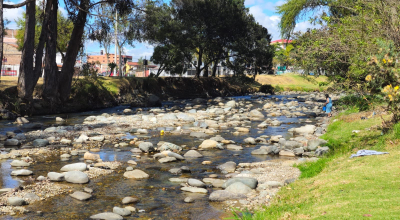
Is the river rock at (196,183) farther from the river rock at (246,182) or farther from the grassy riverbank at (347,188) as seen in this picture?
the grassy riverbank at (347,188)

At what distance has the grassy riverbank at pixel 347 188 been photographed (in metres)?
5.08

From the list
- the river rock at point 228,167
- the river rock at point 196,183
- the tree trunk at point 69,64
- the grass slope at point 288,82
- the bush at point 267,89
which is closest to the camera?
the river rock at point 196,183

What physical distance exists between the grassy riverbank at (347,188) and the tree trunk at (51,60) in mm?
18311

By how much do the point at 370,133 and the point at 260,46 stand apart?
38.0 m

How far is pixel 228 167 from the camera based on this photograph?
33.4 ft

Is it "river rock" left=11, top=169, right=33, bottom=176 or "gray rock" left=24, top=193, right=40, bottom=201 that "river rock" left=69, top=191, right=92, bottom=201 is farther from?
"river rock" left=11, top=169, right=33, bottom=176

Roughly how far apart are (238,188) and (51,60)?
1885 cm

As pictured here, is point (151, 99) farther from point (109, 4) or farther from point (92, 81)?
point (109, 4)

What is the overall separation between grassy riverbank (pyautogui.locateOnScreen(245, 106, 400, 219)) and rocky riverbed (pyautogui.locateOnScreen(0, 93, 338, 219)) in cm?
58

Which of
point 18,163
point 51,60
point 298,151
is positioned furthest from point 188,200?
point 51,60

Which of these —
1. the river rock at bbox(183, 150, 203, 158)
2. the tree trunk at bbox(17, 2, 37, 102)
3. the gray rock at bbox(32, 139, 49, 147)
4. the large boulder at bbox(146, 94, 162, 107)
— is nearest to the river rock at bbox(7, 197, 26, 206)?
the river rock at bbox(183, 150, 203, 158)

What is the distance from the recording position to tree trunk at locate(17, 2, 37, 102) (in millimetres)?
21406

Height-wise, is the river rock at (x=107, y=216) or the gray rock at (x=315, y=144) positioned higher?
the gray rock at (x=315, y=144)

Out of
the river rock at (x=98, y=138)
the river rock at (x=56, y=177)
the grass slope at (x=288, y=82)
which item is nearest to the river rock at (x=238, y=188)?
the river rock at (x=56, y=177)
